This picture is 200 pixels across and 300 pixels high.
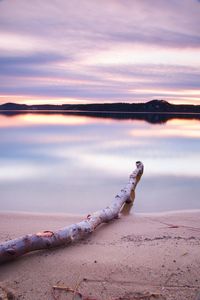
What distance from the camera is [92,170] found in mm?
10891

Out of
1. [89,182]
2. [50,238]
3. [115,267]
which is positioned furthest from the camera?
[89,182]

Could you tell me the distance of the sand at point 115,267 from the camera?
2.80 metres

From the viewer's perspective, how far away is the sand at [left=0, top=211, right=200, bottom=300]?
9.20 feet

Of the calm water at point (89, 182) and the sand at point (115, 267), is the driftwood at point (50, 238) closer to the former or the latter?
the sand at point (115, 267)

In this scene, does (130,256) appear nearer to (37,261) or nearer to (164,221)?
(37,261)

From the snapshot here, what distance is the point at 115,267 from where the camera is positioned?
3232mm

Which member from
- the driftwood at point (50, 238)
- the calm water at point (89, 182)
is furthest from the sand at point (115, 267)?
the calm water at point (89, 182)

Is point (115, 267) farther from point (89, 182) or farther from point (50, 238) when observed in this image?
point (89, 182)

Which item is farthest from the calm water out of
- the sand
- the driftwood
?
the sand

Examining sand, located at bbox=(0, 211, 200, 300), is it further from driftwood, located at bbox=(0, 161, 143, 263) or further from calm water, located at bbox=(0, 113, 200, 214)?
calm water, located at bbox=(0, 113, 200, 214)

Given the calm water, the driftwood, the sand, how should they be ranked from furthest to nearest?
the calm water, the driftwood, the sand

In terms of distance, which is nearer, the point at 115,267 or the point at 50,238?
the point at 115,267

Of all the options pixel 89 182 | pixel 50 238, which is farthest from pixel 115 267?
pixel 89 182

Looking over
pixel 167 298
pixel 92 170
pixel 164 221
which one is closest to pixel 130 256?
pixel 167 298
